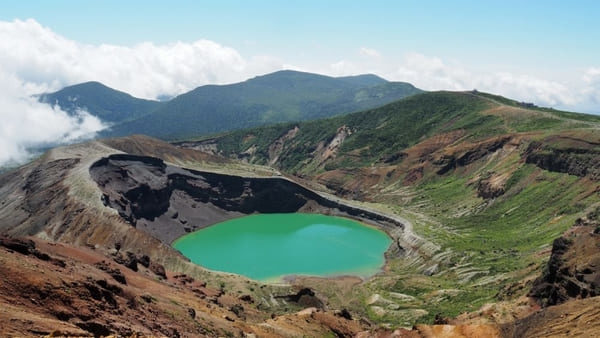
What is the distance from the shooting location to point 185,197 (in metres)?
141

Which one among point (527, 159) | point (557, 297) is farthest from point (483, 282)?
point (527, 159)

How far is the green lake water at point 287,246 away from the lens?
9362 centimetres

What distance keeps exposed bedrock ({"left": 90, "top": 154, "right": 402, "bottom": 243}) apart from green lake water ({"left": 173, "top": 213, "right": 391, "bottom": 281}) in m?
4.16

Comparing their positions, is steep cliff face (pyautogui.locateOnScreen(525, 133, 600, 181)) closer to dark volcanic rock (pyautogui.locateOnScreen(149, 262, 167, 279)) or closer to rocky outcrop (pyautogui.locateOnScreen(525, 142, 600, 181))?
rocky outcrop (pyautogui.locateOnScreen(525, 142, 600, 181))

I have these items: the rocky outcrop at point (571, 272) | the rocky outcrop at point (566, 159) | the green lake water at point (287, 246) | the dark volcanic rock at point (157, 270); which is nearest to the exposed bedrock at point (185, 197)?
the green lake water at point (287, 246)

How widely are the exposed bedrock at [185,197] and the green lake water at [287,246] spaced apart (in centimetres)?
416

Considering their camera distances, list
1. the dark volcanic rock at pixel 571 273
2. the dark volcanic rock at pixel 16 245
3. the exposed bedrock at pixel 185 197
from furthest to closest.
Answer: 1. the exposed bedrock at pixel 185 197
2. the dark volcanic rock at pixel 571 273
3. the dark volcanic rock at pixel 16 245

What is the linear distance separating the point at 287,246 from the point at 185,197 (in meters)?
44.1

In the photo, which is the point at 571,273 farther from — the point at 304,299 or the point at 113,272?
the point at 113,272

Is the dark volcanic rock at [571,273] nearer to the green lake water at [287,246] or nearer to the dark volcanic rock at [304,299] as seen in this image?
the dark volcanic rock at [304,299]

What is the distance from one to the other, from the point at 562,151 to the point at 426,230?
117 feet

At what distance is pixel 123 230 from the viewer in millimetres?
94250

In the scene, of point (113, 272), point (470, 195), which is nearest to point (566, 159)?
point (470, 195)

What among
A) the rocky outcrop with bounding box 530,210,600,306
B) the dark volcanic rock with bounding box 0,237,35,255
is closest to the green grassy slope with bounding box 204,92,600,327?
the rocky outcrop with bounding box 530,210,600,306
